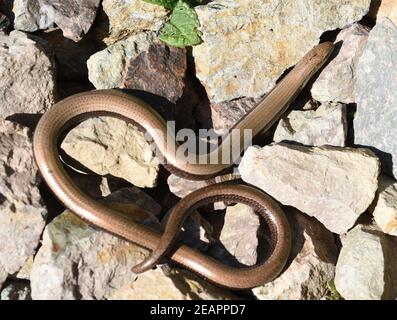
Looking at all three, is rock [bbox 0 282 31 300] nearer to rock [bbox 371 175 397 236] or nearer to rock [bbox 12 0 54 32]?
rock [bbox 12 0 54 32]

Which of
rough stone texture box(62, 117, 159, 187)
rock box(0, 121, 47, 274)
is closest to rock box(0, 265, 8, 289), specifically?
rock box(0, 121, 47, 274)

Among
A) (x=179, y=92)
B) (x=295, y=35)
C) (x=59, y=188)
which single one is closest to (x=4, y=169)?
(x=59, y=188)

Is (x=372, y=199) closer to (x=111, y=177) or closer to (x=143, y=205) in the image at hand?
(x=143, y=205)

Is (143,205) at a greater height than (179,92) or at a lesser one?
lesser

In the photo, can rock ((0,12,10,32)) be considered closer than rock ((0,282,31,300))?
No

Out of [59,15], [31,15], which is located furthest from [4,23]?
[59,15]

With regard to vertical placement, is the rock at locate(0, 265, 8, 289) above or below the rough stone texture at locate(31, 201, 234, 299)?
below
